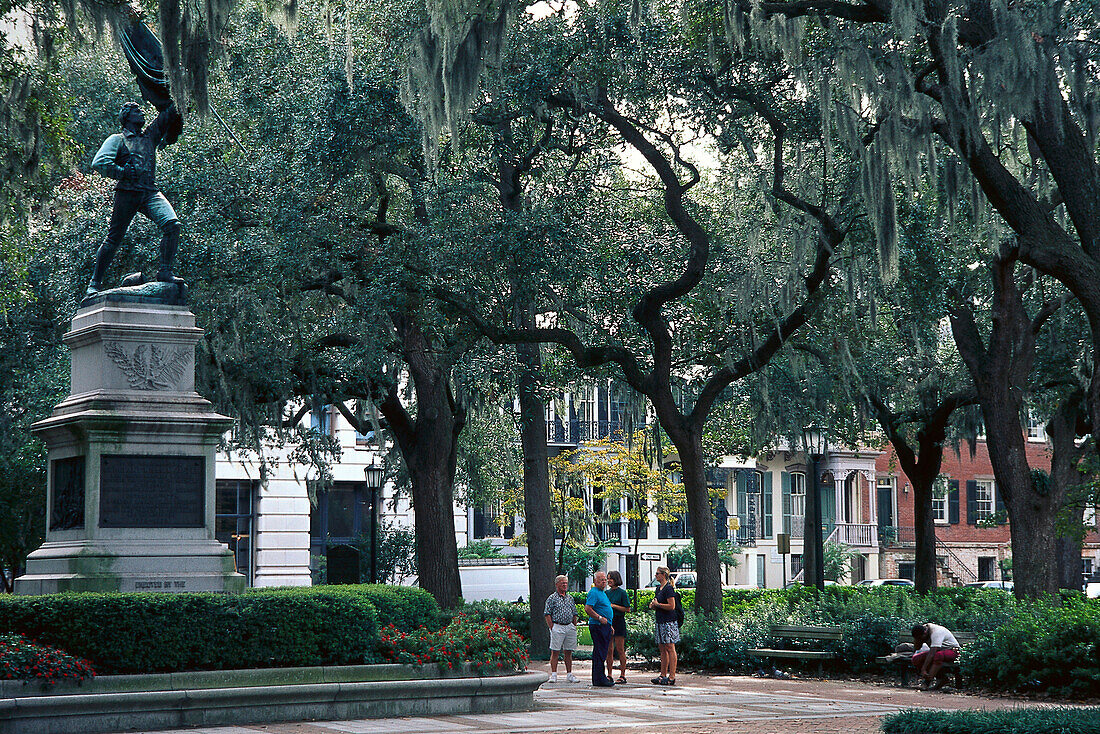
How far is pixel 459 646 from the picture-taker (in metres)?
14.4

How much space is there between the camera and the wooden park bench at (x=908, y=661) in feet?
58.5

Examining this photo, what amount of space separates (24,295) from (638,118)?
1127cm

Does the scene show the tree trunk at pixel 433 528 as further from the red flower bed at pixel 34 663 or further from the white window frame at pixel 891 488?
the white window frame at pixel 891 488

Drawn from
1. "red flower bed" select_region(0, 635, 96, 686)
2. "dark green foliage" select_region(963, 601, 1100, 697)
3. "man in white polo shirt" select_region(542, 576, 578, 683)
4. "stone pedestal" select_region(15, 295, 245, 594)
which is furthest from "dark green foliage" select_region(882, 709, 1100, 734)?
"man in white polo shirt" select_region(542, 576, 578, 683)

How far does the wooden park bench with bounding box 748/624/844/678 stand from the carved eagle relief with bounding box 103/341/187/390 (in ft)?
39.0

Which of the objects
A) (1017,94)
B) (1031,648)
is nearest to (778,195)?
(1017,94)

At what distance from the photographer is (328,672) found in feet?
43.2

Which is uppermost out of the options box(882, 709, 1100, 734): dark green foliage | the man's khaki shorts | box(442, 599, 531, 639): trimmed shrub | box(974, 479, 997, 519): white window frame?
box(974, 479, 997, 519): white window frame

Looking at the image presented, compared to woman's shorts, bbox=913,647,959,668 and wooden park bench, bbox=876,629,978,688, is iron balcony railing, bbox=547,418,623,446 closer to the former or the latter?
wooden park bench, bbox=876,629,978,688

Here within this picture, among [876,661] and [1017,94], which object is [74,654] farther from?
[876,661]

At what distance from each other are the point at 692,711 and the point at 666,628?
13.2ft

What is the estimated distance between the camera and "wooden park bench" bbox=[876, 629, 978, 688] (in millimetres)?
17844

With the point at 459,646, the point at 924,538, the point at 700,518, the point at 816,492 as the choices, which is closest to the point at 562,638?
the point at 459,646

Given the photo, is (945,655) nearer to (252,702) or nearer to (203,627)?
(252,702)
